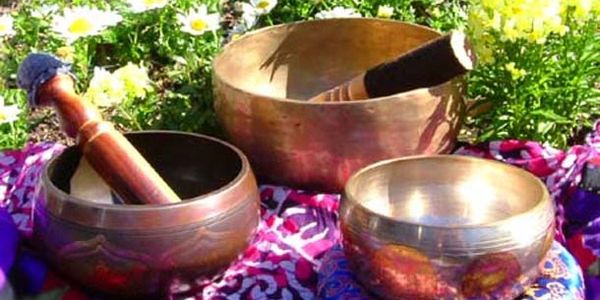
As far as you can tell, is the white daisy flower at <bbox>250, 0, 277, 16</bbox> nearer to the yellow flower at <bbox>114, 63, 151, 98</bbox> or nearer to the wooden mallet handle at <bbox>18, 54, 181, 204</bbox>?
the yellow flower at <bbox>114, 63, 151, 98</bbox>

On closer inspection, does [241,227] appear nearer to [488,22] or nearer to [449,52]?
[449,52]

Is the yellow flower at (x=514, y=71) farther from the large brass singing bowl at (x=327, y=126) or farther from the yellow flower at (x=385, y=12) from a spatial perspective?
the yellow flower at (x=385, y=12)

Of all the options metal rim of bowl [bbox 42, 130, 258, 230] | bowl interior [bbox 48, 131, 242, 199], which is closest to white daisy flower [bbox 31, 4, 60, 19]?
bowl interior [bbox 48, 131, 242, 199]

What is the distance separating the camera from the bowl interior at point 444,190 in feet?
6.34

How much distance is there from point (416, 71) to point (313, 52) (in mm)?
392

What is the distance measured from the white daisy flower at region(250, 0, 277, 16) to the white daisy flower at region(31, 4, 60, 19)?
1.63ft

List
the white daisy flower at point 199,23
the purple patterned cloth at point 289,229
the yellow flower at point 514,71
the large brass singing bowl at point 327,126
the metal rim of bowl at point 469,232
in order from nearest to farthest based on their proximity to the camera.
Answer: the metal rim of bowl at point 469,232 < the purple patterned cloth at point 289,229 < the large brass singing bowl at point 327,126 < the yellow flower at point 514,71 < the white daisy flower at point 199,23

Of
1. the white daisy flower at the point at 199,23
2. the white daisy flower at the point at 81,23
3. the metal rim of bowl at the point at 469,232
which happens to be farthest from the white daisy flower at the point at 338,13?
the metal rim of bowl at the point at 469,232

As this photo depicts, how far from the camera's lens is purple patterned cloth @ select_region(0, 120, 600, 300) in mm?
1925

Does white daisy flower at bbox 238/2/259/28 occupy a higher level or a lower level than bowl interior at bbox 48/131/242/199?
lower

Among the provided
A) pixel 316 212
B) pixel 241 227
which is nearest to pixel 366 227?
pixel 241 227

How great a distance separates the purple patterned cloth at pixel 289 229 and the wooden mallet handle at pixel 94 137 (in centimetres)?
15

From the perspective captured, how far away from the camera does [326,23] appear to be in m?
2.43

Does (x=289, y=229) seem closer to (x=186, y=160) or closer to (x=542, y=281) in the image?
(x=186, y=160)
